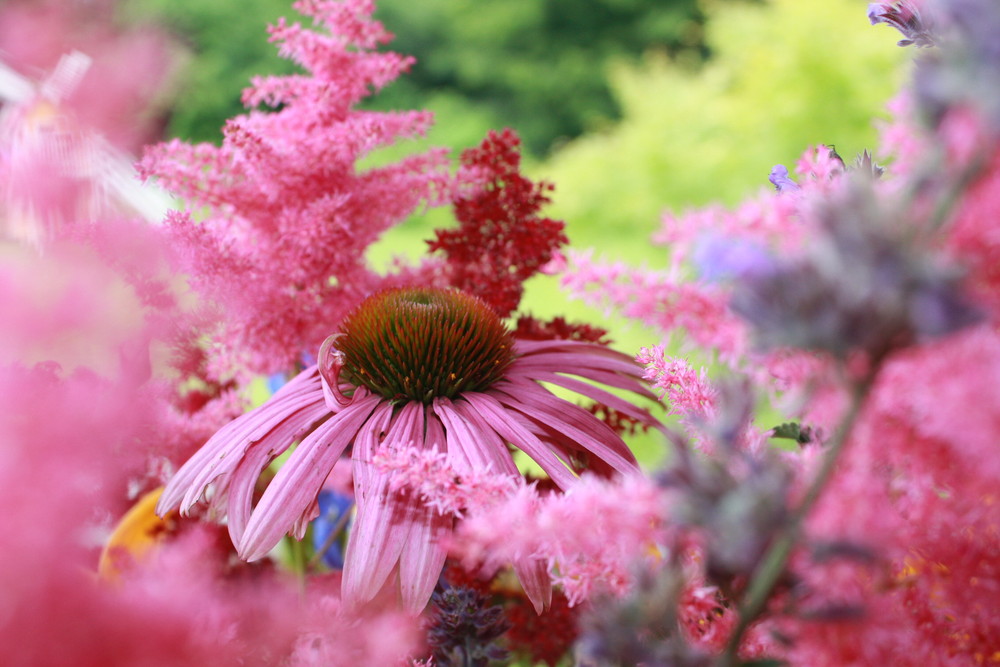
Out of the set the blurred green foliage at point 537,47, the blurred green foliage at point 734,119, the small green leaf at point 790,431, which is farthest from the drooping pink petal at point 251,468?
the blurred green foliage at point 537,47

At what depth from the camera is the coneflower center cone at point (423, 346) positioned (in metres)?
0.49

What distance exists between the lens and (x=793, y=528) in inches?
7.2

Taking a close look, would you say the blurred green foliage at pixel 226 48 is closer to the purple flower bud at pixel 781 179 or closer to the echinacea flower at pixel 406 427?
the echinacea flower at pixel 406 427

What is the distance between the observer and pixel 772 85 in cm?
217

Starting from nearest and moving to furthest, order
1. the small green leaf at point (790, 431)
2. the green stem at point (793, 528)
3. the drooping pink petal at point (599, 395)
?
the green stem at point (793, 528)
the small green leaf at point (790, 431)
the drooping pink petal at point (599, 395)

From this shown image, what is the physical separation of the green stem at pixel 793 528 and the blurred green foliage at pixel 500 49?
3.56 m

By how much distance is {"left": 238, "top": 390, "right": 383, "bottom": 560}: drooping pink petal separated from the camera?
1.22 ft

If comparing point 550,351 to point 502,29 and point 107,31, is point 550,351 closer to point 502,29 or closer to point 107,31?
point 107,31

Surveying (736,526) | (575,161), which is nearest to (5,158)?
(736,526)

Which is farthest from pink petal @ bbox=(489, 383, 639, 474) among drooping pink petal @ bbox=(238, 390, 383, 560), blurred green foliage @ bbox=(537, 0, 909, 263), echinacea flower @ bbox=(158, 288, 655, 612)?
blurred green foliage @ bbox=(537, 0, 909, 263)

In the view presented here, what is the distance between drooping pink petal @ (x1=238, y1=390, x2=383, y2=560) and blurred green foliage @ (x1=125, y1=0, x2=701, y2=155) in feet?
10.9

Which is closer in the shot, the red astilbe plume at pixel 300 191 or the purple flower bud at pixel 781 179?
the purple flower bud at pixel 781 179

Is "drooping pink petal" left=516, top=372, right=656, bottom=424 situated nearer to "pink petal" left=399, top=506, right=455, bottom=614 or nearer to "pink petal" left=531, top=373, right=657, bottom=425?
"pink petal" left=531, top=373, right=657, bottom=425

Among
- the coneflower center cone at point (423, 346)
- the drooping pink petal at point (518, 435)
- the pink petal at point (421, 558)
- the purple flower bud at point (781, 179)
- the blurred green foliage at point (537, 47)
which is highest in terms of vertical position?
the blurred green foliage at point (537, 47)
